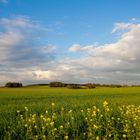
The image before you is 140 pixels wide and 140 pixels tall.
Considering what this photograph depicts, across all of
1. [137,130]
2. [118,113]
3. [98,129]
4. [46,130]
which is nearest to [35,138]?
[46,130]

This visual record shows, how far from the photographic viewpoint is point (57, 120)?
11680 mm

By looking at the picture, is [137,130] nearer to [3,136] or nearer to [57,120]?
[57,120]

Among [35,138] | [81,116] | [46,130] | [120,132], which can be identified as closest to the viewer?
[35,138]

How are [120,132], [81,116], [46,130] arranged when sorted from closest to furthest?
[46,130] < [120,132] < [81,116]

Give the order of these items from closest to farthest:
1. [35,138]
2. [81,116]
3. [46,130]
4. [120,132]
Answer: [35,138] < [46,130] < [120,132] < [81,116]

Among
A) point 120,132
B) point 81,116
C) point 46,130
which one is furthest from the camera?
point 81,116

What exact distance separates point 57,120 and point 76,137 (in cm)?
185

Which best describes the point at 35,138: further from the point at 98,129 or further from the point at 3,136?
the point at 98,129

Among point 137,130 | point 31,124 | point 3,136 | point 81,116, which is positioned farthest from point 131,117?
point 3,136

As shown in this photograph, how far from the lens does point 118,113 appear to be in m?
13.8

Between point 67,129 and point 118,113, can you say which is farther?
point 118,113

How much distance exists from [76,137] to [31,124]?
1.73 m

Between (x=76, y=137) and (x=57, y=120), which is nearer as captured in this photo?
(x=76, y=137)

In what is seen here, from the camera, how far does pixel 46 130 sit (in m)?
10.3
